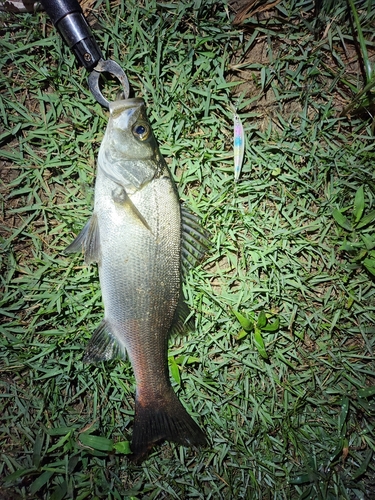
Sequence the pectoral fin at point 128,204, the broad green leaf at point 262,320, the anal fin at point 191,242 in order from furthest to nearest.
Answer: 1. the broad green leaf at point 262,320
2. the anal fin at point 191,242
3. the pectoral fin at point 128,204

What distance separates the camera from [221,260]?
2650 millimetres

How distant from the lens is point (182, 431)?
95.2 inches

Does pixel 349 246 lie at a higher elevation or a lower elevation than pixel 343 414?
higher

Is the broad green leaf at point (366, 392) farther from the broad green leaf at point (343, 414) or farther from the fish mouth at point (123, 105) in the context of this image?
the fish mouth at point (123, 105)

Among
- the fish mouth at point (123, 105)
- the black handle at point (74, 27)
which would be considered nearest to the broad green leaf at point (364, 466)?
the fish mouth at point (123, 105)

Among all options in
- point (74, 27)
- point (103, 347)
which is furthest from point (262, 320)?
point (74, 27)

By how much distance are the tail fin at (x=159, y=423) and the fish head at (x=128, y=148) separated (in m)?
1.38

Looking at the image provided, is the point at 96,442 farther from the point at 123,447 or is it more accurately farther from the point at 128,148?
the point at 128,148

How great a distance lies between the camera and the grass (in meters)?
2.53

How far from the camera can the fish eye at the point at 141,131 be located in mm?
2188

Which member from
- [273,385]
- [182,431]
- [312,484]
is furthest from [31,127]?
[312,484]

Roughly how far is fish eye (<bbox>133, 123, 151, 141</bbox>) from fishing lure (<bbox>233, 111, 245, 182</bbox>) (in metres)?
0.67

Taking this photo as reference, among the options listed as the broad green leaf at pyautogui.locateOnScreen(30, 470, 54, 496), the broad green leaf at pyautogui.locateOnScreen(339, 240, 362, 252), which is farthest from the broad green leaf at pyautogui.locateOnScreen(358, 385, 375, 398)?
the broad green leaf at pyautogui.locateOnScreen(30, 470, 54, 496)

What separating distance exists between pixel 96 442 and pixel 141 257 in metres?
1.38
